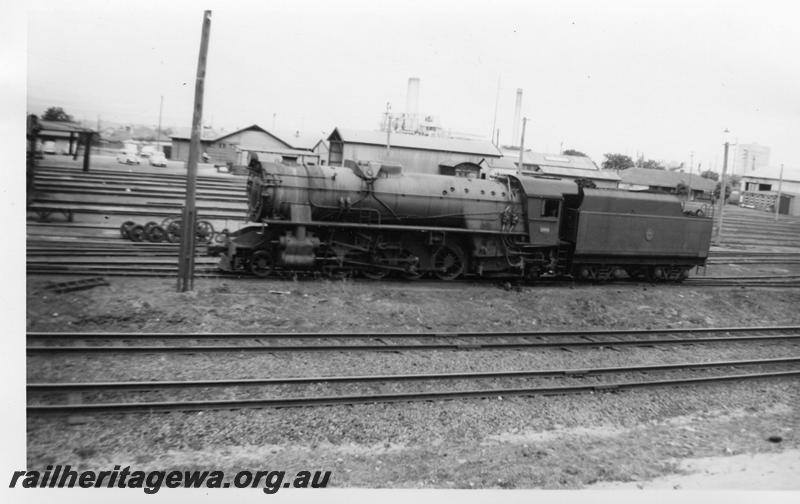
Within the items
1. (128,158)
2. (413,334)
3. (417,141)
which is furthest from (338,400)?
(417,141)

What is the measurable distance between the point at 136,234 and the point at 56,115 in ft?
32.4

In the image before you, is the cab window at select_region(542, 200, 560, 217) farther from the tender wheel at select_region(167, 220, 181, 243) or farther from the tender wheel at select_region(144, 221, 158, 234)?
the tender wheel at select_region(144, 221, 158, 234)

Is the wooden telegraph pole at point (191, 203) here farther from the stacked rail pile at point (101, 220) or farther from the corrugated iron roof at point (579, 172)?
the corrugated iron roof at point (579, 172)

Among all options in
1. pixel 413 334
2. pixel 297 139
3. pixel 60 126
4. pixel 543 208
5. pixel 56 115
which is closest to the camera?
pixel 56 115

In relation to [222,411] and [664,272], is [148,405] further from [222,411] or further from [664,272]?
[664,272]

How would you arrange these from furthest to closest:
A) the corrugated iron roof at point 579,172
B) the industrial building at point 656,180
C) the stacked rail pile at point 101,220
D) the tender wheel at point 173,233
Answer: the industrial building at point 656,180
the corrugated iron roof at point 579,172
the tender wheel at point 173,233
the stacked rail pile at point 101,220

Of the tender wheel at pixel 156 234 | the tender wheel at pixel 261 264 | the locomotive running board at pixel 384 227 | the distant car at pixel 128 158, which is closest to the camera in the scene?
the locomotive running board at pixel 384 227

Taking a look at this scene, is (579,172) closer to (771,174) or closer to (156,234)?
(771,174)

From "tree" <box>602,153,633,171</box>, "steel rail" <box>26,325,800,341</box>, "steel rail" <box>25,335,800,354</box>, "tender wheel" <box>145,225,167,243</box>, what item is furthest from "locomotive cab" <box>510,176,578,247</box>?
"tree" <box>602,153,633,171</box>

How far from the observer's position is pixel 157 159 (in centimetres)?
2445

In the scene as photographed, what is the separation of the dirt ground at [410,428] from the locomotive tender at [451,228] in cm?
134

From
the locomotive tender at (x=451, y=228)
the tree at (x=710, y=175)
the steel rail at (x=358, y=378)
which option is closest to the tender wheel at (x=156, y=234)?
the locomotive tender at (x=451, y=228)

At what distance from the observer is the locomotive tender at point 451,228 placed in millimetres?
12180

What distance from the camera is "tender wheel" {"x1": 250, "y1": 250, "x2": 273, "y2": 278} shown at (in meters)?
12.2
